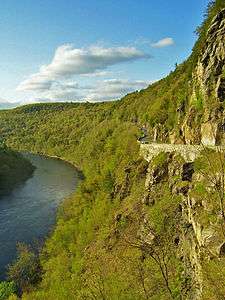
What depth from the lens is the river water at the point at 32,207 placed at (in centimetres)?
7125

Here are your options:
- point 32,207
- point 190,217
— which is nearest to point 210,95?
point 190,217

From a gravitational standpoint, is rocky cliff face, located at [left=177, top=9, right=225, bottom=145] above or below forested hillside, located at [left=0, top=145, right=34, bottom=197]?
above

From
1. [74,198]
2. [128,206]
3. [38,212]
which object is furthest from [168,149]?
[38,212]

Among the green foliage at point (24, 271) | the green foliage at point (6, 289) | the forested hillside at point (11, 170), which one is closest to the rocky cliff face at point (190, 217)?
the green foliage at point (6, 289)

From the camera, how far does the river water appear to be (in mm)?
71250

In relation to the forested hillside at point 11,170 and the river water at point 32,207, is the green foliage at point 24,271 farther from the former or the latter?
the forested hillside at point 11,170

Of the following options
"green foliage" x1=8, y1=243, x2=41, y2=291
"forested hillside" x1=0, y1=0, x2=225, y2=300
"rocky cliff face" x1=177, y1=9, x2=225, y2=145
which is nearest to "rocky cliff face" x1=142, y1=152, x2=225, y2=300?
"forested hillside" x1=0, y1=0, x2=225, y2=300

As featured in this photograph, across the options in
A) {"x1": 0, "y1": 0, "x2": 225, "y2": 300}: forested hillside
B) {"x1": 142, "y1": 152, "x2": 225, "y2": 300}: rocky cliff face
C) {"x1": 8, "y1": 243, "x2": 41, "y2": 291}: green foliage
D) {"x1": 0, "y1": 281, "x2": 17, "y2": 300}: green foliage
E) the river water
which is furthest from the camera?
the river water

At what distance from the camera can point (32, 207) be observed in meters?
94.4

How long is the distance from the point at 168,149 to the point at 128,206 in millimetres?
11401

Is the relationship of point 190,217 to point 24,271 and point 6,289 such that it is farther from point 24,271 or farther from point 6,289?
point 24,271

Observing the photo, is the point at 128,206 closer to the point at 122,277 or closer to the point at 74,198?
the point at 122,277

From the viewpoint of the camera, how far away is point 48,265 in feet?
193

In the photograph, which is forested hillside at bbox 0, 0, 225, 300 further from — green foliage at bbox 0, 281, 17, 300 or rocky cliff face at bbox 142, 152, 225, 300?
green foliage at bbox 0, 281, 17, 300
